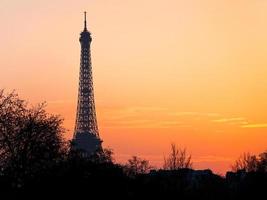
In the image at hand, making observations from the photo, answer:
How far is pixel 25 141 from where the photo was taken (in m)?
40.6

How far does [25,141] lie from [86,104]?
274ft

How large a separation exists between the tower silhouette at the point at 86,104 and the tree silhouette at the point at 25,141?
73.2 m

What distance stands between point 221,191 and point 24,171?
34.2m

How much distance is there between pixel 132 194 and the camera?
41406 mm

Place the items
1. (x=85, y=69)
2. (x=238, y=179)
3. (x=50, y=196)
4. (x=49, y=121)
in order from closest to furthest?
(x=50, y=196)
(x=49, y=121)
(x=238, y=179)
(x=85, y=69)

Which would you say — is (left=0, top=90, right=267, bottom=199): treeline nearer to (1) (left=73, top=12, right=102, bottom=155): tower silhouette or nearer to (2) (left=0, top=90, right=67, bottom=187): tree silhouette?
(2) (left=0, top=90, right=67, bottom=187): tree silhouette

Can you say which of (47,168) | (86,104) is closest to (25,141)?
(47,168)

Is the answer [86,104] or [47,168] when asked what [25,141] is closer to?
[47,168]

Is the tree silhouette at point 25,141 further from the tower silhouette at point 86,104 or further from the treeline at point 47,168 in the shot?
the tower silhouette at point 86,104

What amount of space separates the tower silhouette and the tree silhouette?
240 ft

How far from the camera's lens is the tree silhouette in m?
39.6

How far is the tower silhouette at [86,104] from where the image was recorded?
117750 millimetres

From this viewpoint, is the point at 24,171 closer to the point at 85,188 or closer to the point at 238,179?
the point at 85,188

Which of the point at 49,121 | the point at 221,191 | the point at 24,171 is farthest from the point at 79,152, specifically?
the point at 221,191
